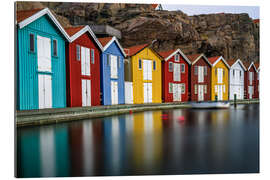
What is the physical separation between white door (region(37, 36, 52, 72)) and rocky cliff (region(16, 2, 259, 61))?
998mm

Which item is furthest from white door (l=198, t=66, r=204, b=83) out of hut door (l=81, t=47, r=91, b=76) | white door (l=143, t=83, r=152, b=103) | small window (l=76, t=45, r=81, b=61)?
small window (l=76, t=45, r=81, b=61)

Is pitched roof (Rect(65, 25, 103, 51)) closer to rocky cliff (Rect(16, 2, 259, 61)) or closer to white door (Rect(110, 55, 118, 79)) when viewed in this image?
rocky cliff (Rect(16, 2, 259, 61))

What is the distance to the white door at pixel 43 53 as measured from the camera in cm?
655

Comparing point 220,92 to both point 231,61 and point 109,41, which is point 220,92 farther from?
point 109,41

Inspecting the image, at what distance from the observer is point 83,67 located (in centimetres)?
1004

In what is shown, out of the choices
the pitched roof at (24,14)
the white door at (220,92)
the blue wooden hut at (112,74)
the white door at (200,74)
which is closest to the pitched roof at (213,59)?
the white door at (200,74)

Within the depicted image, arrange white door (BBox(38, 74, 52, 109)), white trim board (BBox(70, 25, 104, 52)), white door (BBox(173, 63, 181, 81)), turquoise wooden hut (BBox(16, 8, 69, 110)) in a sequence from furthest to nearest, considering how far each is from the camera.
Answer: white door (BBox(173, 63, 181, 81)) < white trim board (BBox(70, 25, 104, 52)) < white door (BBox(38, 74, 52, 109)) < turquoise wooden hut (BBox(16, 8, 69, 110))

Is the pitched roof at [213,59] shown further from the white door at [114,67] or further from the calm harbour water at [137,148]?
the white door at [114,67]

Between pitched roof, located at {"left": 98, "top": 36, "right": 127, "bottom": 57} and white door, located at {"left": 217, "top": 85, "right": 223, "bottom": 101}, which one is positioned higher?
pitched roof, located at {"left": 98, "top": 36, "right": 127, "bottom": 57}

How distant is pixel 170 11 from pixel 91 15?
93.6 inches

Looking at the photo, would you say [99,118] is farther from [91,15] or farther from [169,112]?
[91,15]

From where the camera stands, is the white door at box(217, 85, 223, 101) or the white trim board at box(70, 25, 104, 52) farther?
the white door at box(217, 85, 223, 101)

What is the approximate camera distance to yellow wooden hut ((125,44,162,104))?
30.4 feet

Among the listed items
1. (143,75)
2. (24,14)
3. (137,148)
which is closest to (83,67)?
(143,75)
